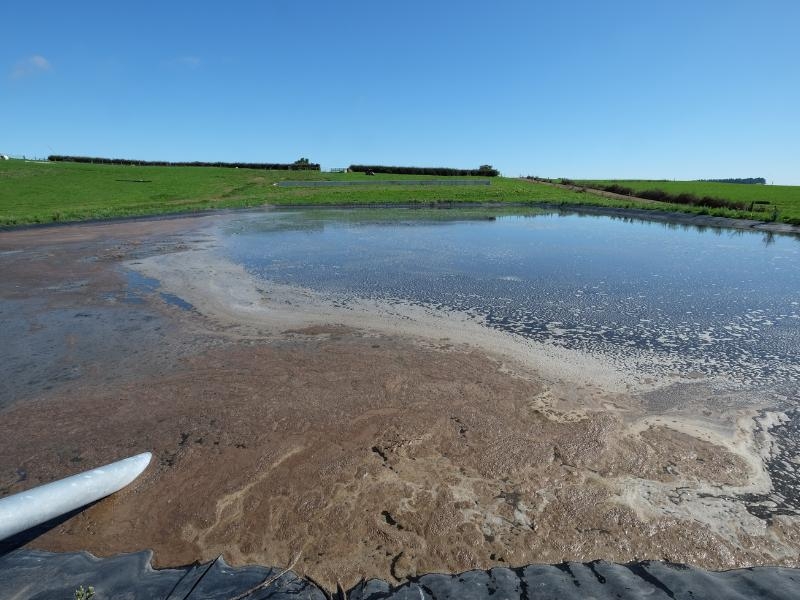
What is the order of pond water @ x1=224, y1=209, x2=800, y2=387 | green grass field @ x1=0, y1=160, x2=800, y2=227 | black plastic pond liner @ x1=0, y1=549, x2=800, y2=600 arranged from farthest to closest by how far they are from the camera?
green grass field @ x1=0, y1=160, x2=800, y2=227
pond water @ x1=224, y1=209, x2=800, y2=387
black plastic pond liner @ x1=0, y1=549, x2=800, y2=600

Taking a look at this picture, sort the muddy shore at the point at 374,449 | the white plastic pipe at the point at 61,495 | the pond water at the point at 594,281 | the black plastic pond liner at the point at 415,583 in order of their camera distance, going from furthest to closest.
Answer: the pond water at the point at 594,281 → the muddy shore at the point at 374,449 → the white plastic pipe at the point at 61,495 → the black plastic pond liner at the point at 415,583

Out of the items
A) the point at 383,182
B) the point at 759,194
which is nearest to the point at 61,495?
the point at 383,182

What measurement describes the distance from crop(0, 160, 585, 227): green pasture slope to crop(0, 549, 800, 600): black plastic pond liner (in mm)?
25482

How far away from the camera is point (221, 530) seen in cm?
315

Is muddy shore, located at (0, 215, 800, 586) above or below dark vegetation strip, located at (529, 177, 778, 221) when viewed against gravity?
below

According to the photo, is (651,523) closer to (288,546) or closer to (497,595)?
(497,595)

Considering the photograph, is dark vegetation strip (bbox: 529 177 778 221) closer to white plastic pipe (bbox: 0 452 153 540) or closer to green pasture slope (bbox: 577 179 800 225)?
green pasture slope (bbox: 577 179 800 225)

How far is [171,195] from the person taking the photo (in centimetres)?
3725

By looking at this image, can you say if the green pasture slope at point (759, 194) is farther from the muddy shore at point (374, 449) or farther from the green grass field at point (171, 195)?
the muddy shore at point (374, 449)

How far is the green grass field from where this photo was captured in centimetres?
2682

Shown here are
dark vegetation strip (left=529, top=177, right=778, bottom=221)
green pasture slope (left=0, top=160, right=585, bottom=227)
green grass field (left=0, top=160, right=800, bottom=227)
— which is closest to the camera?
green grass field (left=0, top=160, right=800, bottom=227)

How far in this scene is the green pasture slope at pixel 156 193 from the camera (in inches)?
1091

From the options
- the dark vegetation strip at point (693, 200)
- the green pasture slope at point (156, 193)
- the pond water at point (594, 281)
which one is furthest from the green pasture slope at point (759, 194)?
the green pasture slope at point (156, 193)

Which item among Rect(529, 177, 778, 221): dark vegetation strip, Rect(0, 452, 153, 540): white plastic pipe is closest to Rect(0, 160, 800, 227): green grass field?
Rect(529, 177, 778, 221): dark vegetation strip
